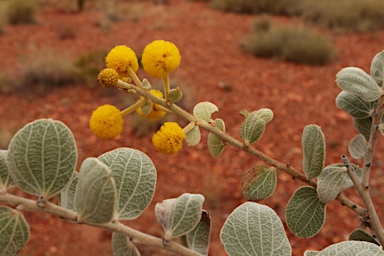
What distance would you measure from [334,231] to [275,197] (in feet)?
2.06

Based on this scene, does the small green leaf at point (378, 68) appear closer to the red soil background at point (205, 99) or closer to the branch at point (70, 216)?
the branch at point (70, 216)

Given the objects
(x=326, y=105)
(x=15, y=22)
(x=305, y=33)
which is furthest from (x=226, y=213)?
(x=15, y=22)

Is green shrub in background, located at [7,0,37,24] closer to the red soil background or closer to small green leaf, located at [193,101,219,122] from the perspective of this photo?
the red soil background

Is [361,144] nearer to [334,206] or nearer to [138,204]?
[138,204]

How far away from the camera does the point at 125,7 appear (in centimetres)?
1058

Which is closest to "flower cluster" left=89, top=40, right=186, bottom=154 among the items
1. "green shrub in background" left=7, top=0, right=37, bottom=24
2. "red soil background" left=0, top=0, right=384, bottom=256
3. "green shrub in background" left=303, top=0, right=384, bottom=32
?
"red soil background" left=0, top=0, right=384, bottom=256

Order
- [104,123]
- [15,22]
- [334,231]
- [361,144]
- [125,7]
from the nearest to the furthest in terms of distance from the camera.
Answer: [104,123] < [361,144] < [334,231] < [15,22] < [125,7]

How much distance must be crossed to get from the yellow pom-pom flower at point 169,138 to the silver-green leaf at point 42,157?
0.75 feet

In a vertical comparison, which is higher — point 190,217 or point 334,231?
point 190,217

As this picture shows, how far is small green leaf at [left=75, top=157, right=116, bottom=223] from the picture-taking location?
0.51 meters

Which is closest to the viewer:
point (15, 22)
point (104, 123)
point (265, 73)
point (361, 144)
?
point (104, 123)

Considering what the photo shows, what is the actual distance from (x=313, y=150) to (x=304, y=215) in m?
0.16

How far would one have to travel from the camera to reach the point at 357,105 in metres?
1.03

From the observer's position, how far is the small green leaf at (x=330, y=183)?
89 centimetres
